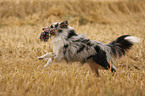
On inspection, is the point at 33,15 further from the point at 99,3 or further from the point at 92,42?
the point at 92,42

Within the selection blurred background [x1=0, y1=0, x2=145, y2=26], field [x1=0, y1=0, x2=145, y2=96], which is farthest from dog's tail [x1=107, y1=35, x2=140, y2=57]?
blurred background [x1=0, y1=0, x2=145, y2=26]

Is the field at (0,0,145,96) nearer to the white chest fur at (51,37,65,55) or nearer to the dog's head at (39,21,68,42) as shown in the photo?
the white chest fur at (51,37,65,55)

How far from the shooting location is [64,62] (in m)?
2.53

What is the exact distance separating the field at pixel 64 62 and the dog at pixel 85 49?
Result: 165 mm

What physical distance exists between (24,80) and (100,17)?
23.4 feet

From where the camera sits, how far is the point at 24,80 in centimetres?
198

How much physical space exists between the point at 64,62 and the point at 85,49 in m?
0.44

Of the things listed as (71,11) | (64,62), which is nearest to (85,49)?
(64,62)

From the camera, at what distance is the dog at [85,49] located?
2.33 m

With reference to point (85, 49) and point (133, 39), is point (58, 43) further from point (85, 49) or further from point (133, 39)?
point (133, 39)

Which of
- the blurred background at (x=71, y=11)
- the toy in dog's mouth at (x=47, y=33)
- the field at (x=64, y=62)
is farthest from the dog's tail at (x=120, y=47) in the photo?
the blurred background at (x=71, y=11)

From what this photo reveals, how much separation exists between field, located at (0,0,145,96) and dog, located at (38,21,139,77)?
165 mm

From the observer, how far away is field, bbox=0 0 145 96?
5.86 ft

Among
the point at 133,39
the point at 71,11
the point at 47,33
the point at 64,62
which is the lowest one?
the point at 64,62
